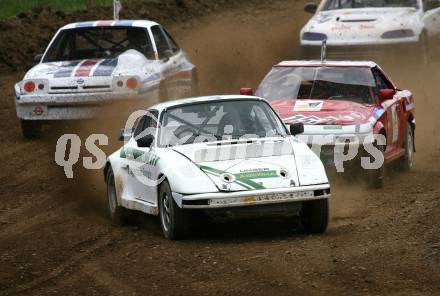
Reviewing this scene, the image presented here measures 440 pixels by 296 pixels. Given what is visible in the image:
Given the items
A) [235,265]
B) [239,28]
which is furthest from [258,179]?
[239,28]

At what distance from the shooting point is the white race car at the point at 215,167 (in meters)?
9.59

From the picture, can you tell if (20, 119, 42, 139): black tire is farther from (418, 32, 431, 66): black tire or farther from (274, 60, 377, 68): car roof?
(418, 32, 431, 66): black tire

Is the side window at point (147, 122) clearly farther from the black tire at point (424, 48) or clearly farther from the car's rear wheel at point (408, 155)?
the black tire at point (424, 48)

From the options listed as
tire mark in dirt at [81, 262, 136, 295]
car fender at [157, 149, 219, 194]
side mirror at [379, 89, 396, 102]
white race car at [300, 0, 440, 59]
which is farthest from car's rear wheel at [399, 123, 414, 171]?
tire mark in dirt at [81, 262, 136, 295]

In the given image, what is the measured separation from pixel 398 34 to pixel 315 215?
356 inches

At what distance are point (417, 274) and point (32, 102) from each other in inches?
352

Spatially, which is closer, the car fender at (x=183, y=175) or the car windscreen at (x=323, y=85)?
the car fender at (x=183, y=175)

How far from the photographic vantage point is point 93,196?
513 inches

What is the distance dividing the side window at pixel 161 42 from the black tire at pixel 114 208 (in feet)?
18.0

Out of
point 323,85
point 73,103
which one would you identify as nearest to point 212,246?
point 323,85

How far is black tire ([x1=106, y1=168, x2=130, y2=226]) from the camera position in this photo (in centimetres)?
1154

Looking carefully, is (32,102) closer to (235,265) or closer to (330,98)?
(330,98)

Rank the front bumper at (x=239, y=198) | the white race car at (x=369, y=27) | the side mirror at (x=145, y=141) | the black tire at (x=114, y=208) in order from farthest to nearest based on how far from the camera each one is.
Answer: the white race car at (x=369, y=27) → the black tire at (x=114, y=208) → the side mirror at (x=145, y=141) → the front bumper at (x=239, y=198)

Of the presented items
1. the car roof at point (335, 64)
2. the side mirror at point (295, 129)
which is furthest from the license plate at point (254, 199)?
the car roof at point (335, 64)
